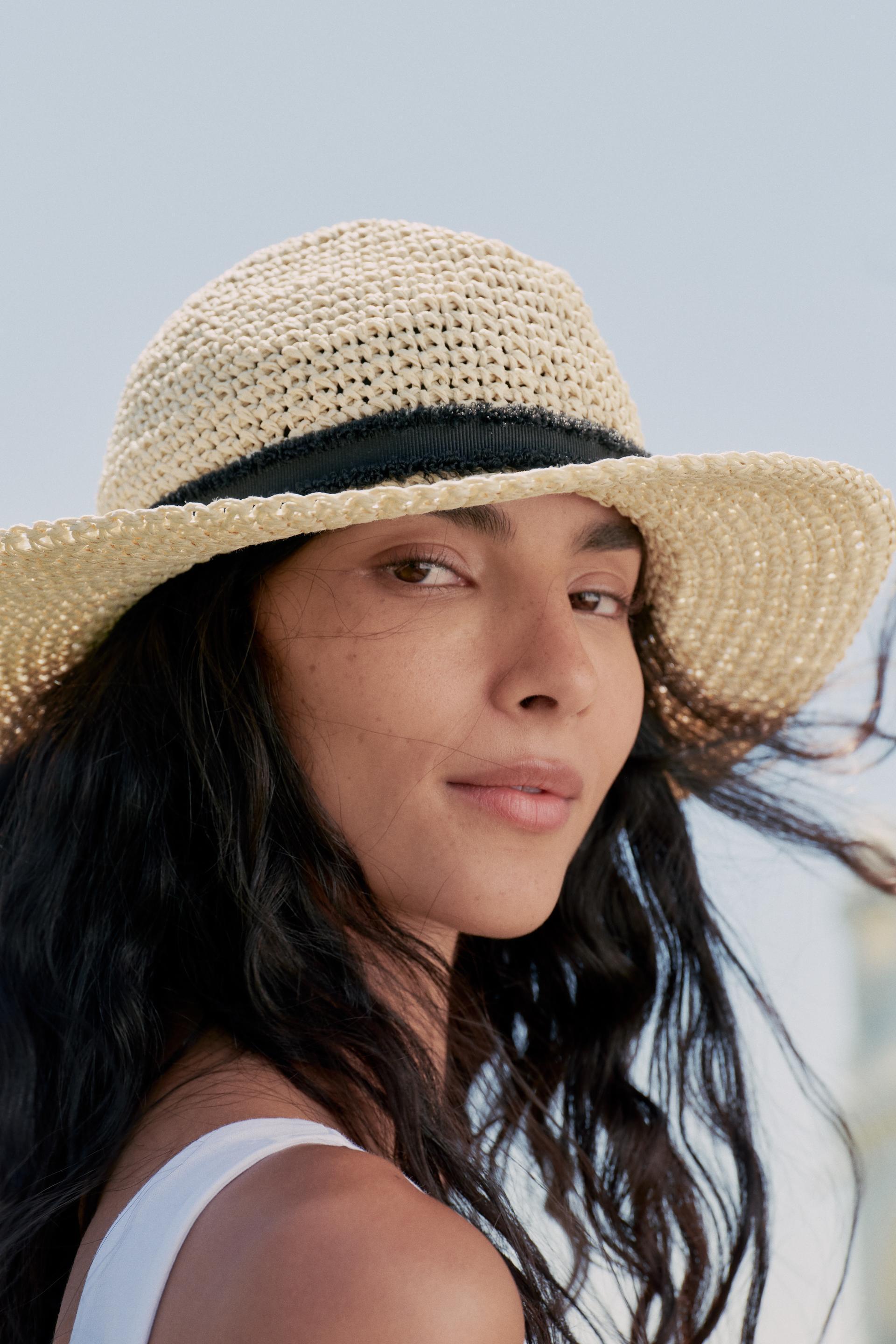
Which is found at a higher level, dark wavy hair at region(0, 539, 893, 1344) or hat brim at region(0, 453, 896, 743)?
hat brim at region(0, 453, 896, 743)

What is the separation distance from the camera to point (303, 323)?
4.38ft

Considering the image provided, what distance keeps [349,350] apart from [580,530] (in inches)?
13.2

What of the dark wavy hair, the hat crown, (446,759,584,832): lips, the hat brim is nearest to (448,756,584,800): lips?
(446,759,584,832): lips

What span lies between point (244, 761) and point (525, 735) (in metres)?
0.31

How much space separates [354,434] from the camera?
4.21 feet

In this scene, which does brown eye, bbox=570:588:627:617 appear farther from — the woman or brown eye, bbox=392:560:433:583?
brown eye, bbox=392:560:433:583

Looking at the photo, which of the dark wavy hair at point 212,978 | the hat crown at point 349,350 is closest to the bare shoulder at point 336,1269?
the dark wavy hair at point 212,978

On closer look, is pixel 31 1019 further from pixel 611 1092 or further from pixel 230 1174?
pixel 611 1092

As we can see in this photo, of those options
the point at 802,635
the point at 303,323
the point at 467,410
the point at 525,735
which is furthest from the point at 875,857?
the point at 303,323

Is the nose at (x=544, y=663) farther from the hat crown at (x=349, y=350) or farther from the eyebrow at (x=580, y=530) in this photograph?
the hat crown at (x=349, y=350)

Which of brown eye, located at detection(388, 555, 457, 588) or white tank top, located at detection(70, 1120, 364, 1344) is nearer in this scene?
white tank top, located at detection(70, 1120, 364, 1344)

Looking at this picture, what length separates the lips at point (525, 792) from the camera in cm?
132

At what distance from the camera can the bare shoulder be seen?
2.70ft

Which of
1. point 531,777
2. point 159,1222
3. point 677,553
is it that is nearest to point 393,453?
point 531,777
